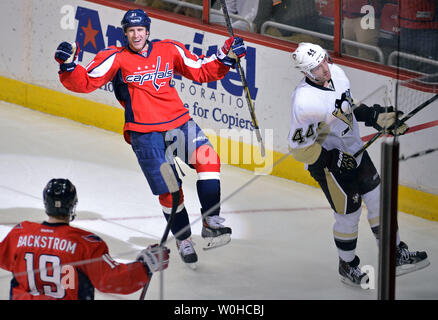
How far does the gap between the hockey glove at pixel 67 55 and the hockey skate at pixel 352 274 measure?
1.72 meters

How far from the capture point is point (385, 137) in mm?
3029

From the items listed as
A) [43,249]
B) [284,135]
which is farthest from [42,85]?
[43,249]

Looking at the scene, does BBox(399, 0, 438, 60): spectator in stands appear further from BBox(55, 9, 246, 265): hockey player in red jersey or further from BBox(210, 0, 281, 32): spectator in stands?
BBox(210, 0, 281, 32): spectator in stands

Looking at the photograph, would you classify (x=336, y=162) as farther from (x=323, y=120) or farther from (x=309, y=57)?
(x=309, y=57)

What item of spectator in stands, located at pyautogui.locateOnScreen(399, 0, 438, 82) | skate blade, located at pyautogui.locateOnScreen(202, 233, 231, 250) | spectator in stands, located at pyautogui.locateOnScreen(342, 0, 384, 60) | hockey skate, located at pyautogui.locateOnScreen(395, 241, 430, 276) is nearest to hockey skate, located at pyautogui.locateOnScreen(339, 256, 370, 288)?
hockey skate, located at pyautogui.locateOnScreen(395, 241, 430, 276)

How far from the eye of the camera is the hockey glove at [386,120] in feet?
10.4

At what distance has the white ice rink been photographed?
311 cm

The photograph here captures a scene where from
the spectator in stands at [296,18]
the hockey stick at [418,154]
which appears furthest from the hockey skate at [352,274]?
the spectator in stands at [296,18]

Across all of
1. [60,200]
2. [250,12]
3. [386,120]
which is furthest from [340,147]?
[250,12]

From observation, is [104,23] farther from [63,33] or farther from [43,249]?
[43,249]

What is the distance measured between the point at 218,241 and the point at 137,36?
1.27 metres

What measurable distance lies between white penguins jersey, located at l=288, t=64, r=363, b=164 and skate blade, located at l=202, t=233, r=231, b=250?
1.69ft

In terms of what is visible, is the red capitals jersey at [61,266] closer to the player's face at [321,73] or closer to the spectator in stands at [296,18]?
the player's face at [321,73]

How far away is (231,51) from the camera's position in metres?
4.80
